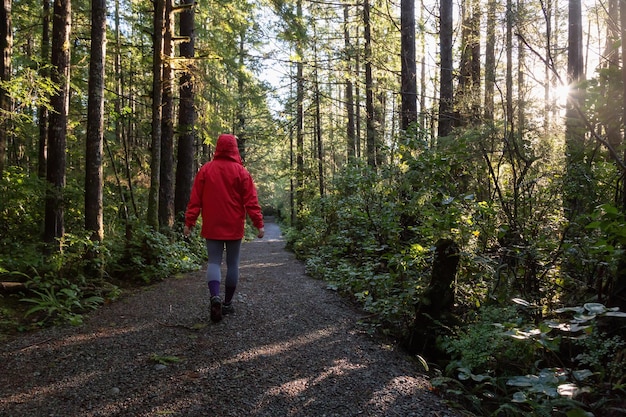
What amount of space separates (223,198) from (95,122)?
3346 millimetres

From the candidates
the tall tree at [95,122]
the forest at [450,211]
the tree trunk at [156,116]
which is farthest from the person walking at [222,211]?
the tree trunk at [156,116]

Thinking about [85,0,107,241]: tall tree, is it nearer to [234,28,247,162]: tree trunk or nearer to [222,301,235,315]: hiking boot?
[222,301,235,315]: hiking boot

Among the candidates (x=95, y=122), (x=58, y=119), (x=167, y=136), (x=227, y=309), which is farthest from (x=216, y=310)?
(x=167, y=136)

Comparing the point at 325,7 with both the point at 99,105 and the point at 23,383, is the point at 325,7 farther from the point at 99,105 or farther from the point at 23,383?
the point at 23,383

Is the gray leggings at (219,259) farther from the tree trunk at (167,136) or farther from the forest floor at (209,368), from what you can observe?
the tree trunk at (167,136)

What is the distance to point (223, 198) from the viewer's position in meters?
4.69

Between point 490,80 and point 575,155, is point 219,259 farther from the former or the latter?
point 490,80

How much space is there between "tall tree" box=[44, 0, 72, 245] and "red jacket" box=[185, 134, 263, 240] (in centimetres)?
454

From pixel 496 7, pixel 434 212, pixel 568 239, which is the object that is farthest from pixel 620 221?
pixel 496 7

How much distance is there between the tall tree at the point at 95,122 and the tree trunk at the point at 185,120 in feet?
11.8

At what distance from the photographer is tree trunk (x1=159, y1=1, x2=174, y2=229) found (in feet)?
29.5

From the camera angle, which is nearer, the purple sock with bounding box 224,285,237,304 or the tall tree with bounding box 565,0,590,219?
the tall tree with bounding box 565,0,590,219

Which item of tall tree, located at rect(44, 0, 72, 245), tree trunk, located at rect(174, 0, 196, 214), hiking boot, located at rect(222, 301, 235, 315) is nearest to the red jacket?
hiking boot, located at rect(222, 301, 235, 315)

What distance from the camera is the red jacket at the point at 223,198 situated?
4.64m
